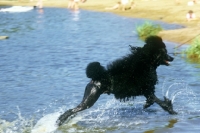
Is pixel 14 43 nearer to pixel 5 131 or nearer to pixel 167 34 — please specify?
pixel 167 34

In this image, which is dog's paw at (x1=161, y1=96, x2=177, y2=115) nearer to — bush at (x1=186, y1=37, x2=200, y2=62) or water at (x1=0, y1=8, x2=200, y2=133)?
water at (x1=0, y1=8, x2=200, y2=133)

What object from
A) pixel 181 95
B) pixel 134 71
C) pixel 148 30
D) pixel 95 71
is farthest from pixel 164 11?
pixel 95 71

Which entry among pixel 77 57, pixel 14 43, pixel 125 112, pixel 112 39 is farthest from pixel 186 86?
pixel 14 43

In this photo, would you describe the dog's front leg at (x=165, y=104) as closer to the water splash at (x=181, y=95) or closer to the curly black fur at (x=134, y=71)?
the curly black fur at (x=134, y=71)

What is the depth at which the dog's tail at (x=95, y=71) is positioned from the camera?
381 inches

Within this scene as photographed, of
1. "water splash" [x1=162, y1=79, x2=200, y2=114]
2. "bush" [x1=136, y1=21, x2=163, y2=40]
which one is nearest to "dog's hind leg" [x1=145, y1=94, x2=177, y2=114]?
"water splash" [x1=162, y1=79, x2=200, y2=114]

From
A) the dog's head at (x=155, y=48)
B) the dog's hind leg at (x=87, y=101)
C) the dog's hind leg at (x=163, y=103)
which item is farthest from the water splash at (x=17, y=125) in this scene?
the dog's head at (x=155, y=48)

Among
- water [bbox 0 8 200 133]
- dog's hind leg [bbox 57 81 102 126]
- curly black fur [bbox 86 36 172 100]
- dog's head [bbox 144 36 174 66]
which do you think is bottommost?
water [bbox 0 8 200 133]

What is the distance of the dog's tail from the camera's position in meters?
9.67

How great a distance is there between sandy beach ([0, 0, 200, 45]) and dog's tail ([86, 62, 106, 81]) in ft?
46.4

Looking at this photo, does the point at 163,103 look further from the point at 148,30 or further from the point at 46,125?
the point at 148,30

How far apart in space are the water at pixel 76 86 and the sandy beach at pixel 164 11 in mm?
1795

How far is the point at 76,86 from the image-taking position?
14.9 m

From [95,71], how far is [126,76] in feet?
1.93
